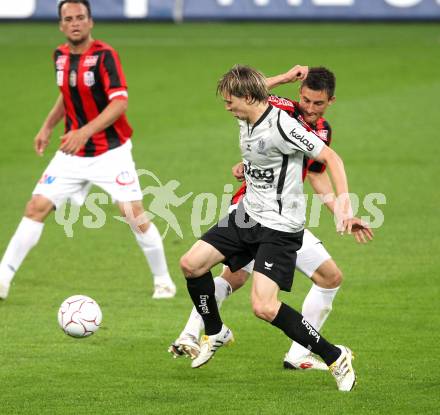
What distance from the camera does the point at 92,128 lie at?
8.89 metres

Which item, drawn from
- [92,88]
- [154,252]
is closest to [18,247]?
[154,252]

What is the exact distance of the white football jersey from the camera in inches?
262

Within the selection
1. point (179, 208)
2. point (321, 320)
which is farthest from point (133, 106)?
point (321, 320)

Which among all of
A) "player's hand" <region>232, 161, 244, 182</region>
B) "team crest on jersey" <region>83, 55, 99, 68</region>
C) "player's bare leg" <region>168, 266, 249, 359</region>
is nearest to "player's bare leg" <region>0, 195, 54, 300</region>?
"team crest on jersey" <region>83, 55, 99, 68</region>

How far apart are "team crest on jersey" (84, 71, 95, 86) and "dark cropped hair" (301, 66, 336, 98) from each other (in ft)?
7.83

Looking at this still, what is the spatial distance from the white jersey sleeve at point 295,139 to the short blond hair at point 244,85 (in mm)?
188

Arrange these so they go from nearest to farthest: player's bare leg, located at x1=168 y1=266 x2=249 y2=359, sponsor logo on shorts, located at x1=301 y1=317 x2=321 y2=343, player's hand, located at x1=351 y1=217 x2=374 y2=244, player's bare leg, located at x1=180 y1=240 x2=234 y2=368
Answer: player's hand, located at x1=351 y1=217 x2=374 y2=244 → sponsor logo on shorts, located at x1=301 y1=317 x2=321 y2=343 → player's bare leg, located at x1=180 y1=240 x2=234 y2=368 → player's bare leg, located at x1=168 y1=266 x2=249 y2=359

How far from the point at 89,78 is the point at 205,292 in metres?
2.71

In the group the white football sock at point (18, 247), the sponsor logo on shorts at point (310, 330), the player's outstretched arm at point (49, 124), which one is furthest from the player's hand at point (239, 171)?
the player's outstretched arm at point (49, 124)

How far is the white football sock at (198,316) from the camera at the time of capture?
24.1ft

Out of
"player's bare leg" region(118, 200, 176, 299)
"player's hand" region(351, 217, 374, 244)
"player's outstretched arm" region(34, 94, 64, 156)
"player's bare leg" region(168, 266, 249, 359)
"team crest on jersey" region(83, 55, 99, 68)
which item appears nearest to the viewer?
"player's hand" region(351, 217, 374, 244)

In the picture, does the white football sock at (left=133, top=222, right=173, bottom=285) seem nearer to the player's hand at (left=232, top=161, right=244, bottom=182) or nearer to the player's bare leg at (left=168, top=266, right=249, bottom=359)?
the player's bare leg at (left=168, top=266, right=249, bottom=359)

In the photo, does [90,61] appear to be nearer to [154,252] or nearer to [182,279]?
[154,252]

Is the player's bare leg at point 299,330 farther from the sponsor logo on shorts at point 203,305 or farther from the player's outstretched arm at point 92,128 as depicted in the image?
the player's outstretched arm at point 92,128
